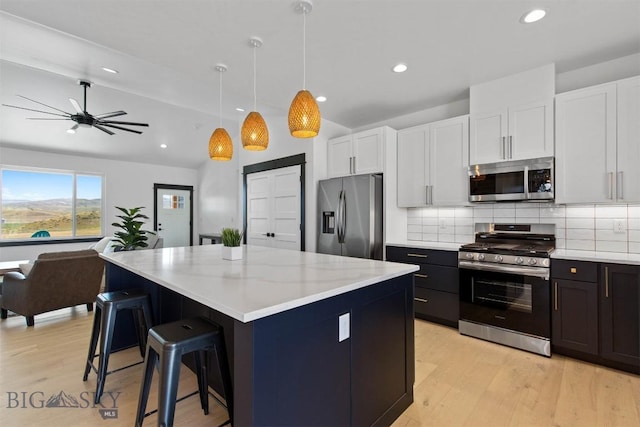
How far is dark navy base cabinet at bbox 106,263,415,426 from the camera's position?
111 cm

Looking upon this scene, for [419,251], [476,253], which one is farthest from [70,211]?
[476,253]

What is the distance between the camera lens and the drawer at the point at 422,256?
317 centimetres

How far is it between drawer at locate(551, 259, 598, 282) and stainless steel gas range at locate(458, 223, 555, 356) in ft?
0.19

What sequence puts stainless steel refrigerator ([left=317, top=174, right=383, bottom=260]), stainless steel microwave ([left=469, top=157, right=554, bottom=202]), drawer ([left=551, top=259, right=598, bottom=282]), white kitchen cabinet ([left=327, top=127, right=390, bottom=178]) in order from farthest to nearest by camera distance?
white kitchen cabinet ([left=327, top=127, right=390, bottom=178]) < stainless steel refrigerator ([left=317, top=174, right=383, bottom=260]) < stainless steel microwave ([left=469, top=157, right=554, bottom=202]) < drawer ([left=551, top=259, right=598, bottom=282])

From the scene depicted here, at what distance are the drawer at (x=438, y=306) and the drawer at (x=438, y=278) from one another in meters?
0.06

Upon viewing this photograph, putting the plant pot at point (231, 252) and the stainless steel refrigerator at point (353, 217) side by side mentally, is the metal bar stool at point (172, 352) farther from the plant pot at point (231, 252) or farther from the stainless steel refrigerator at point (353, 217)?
the stainless steel refrigerator at point (353, 217)

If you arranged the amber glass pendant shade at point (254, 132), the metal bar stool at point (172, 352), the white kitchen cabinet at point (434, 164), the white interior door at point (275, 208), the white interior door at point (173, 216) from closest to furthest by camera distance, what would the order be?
the metal bar stool at point (172, 352)
the amber glass pendant shade at point (254, 132)
the white kitchen cabinet at point (434, 164)
the white interior door at point (275, 208)
the white interior door at point (173, 216)

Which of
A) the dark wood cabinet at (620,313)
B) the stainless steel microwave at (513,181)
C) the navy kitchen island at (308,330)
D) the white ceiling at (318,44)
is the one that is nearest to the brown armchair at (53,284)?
the navy kitchen island at (308,330)

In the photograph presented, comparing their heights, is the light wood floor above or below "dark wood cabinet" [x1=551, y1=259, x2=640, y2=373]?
below

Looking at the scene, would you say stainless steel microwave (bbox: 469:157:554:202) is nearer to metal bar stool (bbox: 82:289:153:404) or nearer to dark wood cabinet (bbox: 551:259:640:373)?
dark wood cabinet (bbox: 551:259:640:373)

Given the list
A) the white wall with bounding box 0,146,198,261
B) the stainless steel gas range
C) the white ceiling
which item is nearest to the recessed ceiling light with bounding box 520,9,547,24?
the white ceiling

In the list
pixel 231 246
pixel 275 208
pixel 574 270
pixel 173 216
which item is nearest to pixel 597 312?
pixel 574 270

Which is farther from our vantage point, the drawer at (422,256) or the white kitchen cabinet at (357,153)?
the white kitchen cabinet at (357,153)

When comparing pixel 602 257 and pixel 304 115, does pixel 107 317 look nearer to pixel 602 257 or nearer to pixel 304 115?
pixel 304 115
